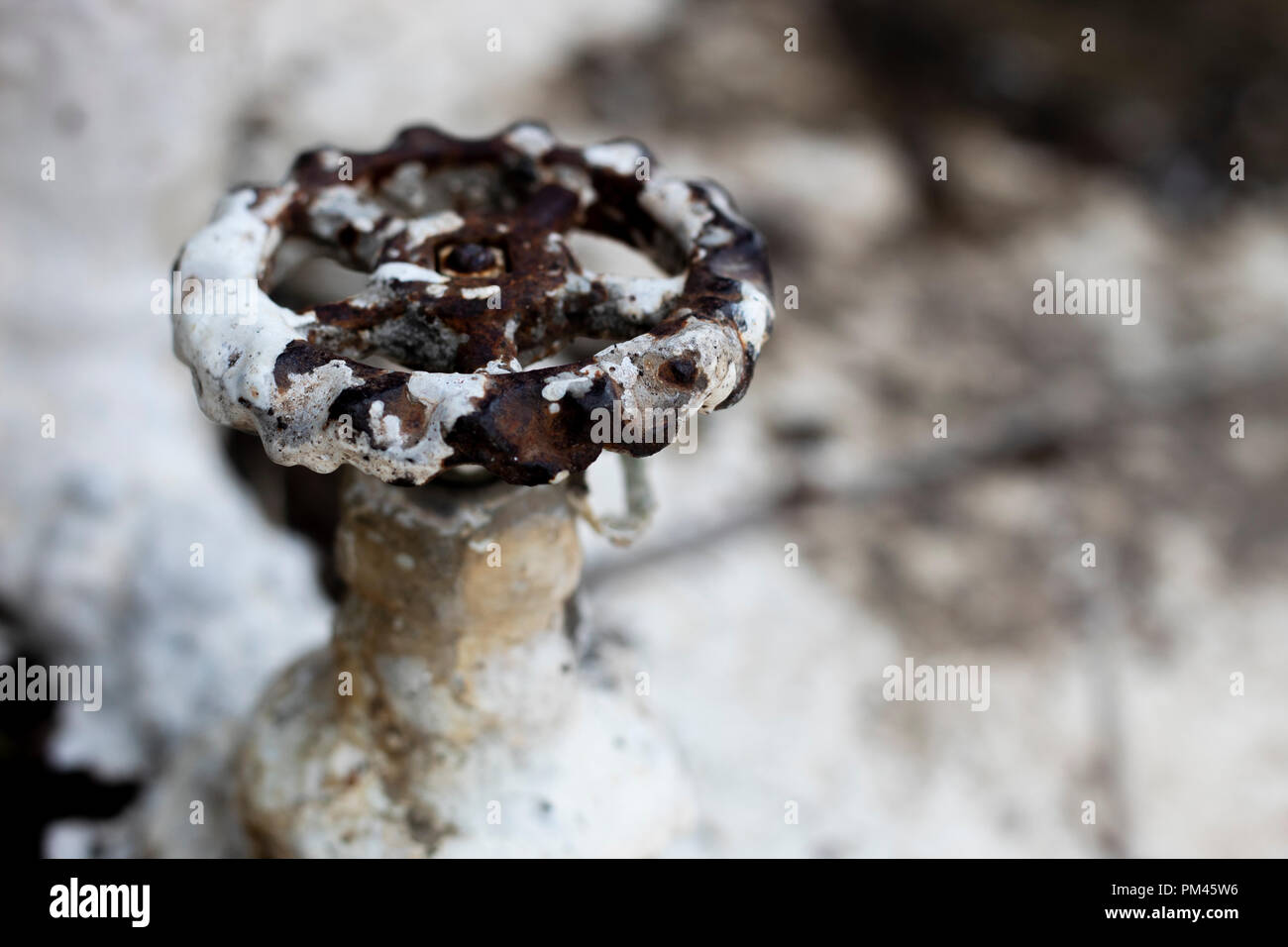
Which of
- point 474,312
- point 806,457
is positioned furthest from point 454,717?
point 806,457

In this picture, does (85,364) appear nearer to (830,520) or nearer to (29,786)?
(29,786)

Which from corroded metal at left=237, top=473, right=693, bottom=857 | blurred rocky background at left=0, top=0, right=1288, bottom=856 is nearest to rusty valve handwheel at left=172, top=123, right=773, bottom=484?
corroded metal at left=237, top=473, right=693, bottom=857

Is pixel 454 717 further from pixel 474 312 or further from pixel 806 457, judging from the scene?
pixel 806 457

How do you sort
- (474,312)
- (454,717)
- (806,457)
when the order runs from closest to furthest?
(474,312), (454,717), (806,457)

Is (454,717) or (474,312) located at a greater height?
(474,312)

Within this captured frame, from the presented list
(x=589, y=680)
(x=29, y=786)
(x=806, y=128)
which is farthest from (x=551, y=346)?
(x=806, y=128)

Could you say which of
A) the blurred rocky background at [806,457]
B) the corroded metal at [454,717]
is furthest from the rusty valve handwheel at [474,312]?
the blurred rocky background at [806,457]
